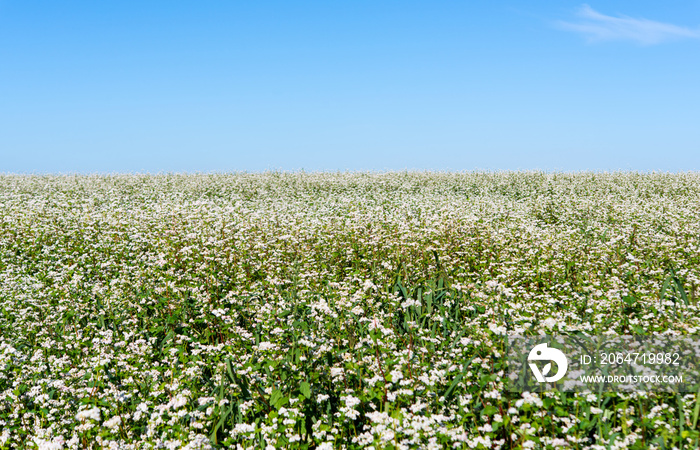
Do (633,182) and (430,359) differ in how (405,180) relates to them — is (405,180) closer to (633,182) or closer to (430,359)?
(633,182)

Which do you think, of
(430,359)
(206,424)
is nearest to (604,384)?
(430,359)

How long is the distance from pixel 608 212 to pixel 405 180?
1359cm

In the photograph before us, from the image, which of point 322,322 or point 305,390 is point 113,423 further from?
point 322,322

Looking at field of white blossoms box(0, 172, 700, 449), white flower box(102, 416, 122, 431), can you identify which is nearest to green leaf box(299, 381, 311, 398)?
field of white blossoms box(0, 172, 700, 449)

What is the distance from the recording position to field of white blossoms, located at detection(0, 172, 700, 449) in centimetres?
397

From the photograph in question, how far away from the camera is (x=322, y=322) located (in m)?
5.84

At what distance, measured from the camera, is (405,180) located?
26.5m

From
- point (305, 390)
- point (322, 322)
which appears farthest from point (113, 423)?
point (322, 322)

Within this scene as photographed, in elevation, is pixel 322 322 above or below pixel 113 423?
above

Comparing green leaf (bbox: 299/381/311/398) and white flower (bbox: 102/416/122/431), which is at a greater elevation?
green leaf (bbox: 299/381/311/398)

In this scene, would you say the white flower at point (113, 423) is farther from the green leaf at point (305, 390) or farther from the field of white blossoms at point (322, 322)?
the green leaf at point (305, 390)

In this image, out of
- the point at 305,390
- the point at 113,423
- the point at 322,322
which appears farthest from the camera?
the point at 322,322

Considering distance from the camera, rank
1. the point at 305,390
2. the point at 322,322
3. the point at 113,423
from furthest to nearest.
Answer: the point at 322,322 < the point at 305,390 < the point at 113,423

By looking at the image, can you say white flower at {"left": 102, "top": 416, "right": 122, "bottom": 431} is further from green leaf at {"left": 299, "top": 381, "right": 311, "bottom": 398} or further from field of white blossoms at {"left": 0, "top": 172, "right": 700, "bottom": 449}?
green leaf at {"left": 299, "top": 381, "right": 311, "bottom": 398}
